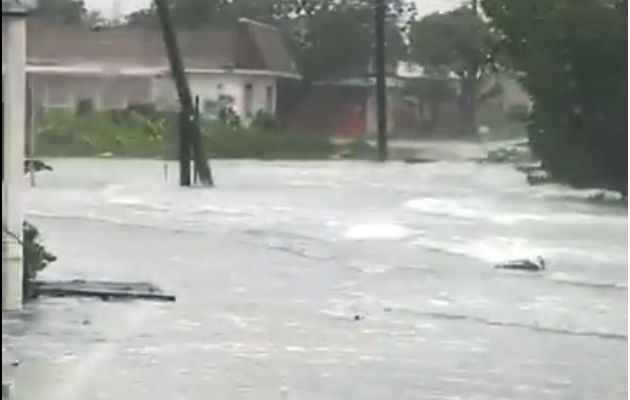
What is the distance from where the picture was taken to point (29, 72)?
8.23ft

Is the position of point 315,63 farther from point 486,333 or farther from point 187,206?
point 486,333

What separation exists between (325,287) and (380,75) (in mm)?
368

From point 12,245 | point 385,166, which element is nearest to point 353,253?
point 385,166

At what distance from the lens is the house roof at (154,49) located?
2533 millimetres

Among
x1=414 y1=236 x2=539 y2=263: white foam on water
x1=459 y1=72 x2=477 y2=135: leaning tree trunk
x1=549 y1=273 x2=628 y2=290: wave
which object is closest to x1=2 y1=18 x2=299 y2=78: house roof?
x1=459 y1=72 x2=477 y2=135: leaning tree trunk

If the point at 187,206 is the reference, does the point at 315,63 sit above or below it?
above

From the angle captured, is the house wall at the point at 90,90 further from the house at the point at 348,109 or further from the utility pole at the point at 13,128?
the house at the point at 348,109

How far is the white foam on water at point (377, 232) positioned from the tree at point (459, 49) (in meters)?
0.21

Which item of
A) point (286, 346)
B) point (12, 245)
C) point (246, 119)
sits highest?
point (246, 119)

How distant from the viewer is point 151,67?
2562 millimetres

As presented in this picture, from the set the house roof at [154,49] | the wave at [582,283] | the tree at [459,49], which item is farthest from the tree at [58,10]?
the wave at [582,283]

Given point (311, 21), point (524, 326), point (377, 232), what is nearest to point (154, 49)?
point (311, 21)

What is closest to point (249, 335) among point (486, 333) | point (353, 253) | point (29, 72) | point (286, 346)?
point (286, 346)

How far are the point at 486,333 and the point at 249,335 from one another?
1.29 feet
